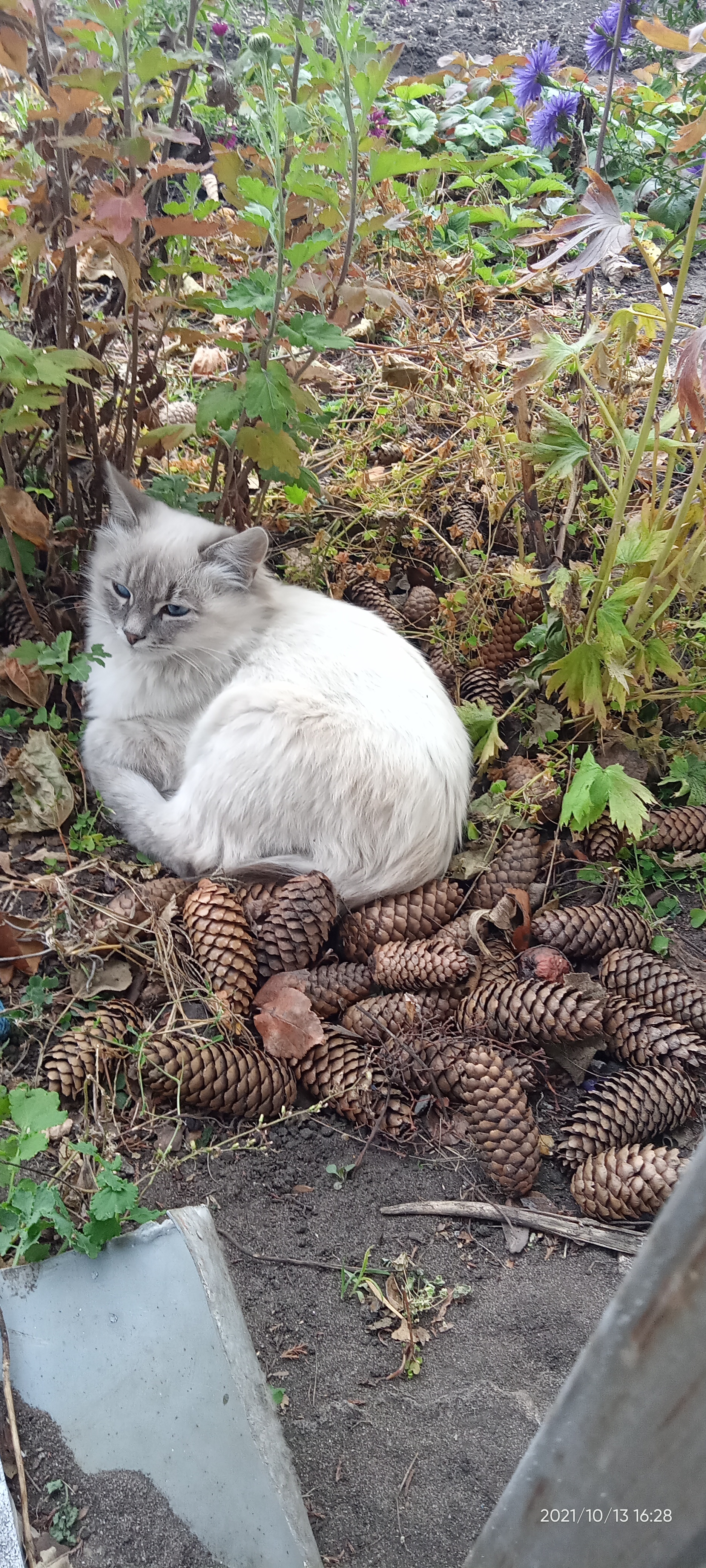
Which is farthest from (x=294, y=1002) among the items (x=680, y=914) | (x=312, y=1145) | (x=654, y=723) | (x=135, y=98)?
(x=135, y=98)

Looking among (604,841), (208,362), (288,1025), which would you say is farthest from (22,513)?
(208,362)

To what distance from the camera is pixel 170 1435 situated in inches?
57.9

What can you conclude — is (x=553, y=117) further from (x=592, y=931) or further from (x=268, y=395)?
(x=592, y=931)

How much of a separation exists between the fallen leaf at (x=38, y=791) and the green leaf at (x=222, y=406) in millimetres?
1107

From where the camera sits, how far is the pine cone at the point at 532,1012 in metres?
2.29

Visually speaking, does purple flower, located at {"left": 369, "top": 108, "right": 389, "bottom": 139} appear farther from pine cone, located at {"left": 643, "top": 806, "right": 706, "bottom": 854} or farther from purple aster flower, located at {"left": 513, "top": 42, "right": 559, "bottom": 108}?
pine cone, located at {"left": 643, "top": 806, "right": 706, "bottom": 854}

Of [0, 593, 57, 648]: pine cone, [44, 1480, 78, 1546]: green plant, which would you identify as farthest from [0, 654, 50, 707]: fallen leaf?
[44, 1480, 78, 1546]: green plant

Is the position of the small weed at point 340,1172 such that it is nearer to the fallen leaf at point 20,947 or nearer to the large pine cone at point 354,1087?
the large pine cone at point 354,1087

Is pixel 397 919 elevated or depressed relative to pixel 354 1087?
elevated

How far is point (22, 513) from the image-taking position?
2.61 meters

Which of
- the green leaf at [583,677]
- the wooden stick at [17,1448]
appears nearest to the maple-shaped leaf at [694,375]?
the green leaf at [583,677]

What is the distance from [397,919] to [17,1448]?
147 centimetres

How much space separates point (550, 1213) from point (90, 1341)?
1.01 metres

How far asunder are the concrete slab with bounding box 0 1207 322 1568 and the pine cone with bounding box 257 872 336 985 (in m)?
0.88
